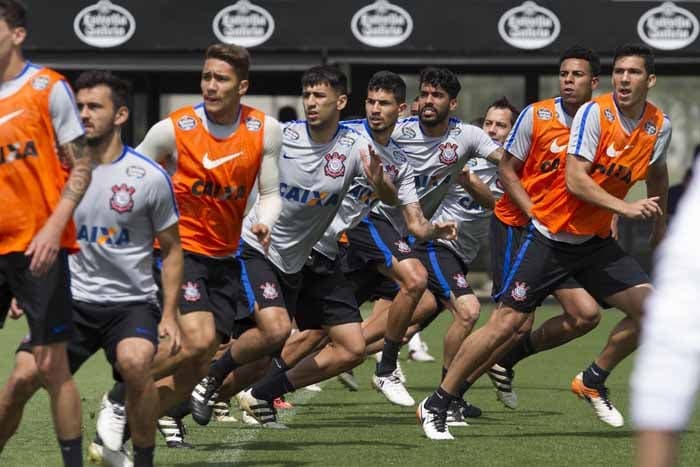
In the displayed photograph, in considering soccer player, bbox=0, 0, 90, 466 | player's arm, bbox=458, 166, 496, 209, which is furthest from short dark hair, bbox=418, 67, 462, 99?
soccer player, bbox=0, 0, 90, 466

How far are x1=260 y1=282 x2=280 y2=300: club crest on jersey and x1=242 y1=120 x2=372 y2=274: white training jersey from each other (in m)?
0.29

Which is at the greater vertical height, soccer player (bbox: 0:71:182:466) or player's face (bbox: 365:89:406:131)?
soccer player (bbox: 0:71:182:466)

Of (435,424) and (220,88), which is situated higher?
(220,88)

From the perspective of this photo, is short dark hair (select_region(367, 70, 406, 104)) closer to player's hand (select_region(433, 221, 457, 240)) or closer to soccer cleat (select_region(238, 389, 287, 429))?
player's hand (select_region(433, 221, 457, 240))

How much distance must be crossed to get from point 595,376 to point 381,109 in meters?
2.29

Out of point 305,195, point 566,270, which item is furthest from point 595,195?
point 305,195

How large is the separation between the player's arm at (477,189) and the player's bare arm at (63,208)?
512cm

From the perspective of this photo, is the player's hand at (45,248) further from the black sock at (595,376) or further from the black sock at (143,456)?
the black sock at (595,376)

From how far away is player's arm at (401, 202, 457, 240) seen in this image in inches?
352

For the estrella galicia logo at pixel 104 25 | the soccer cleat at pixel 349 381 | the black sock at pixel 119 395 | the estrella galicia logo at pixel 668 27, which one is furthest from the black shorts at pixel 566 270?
the estrella galicia logo at pixel 104 25

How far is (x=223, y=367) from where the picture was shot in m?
8.63

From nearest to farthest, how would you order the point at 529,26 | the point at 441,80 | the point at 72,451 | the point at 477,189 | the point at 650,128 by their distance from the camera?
the point at 72,451 → the point at 650,128 → the point at 441,80 → the point at 477,189 → the point at 529,26

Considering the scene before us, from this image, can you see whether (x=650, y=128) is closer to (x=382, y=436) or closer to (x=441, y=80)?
(x=441, y=80)

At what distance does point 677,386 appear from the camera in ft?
10.6
